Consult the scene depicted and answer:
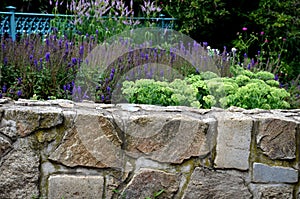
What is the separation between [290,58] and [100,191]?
17.3 feet

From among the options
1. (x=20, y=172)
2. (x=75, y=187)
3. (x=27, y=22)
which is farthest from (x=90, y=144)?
(x=27, y=22)

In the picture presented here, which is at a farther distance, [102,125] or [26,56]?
[26,56]

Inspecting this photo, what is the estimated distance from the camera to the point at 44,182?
255 cm

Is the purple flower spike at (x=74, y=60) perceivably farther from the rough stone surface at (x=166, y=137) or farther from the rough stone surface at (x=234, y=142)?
the rough stone surface at (x=234, y=142)

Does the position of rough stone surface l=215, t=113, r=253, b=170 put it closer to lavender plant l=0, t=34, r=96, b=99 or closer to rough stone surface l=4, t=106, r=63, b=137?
rough stone surface l=4, t=106, r=63, b=137

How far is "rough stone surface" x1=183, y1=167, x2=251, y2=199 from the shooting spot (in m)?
2.64

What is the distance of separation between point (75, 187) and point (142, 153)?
1.38 ft

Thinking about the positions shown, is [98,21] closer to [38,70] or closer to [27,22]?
[27,22]

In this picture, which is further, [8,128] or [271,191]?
[271,191]

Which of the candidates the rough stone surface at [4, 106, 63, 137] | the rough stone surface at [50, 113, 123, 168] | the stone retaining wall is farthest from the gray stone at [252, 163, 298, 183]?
the rough stone surface at [4, 106, 63, 137]

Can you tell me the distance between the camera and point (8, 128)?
247 cm

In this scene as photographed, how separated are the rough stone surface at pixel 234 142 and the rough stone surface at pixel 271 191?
15 centimetres

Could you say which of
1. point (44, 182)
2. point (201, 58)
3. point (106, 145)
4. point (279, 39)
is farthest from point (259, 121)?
point (279, 39)

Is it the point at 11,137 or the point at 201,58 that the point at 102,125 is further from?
the point at 201,58
